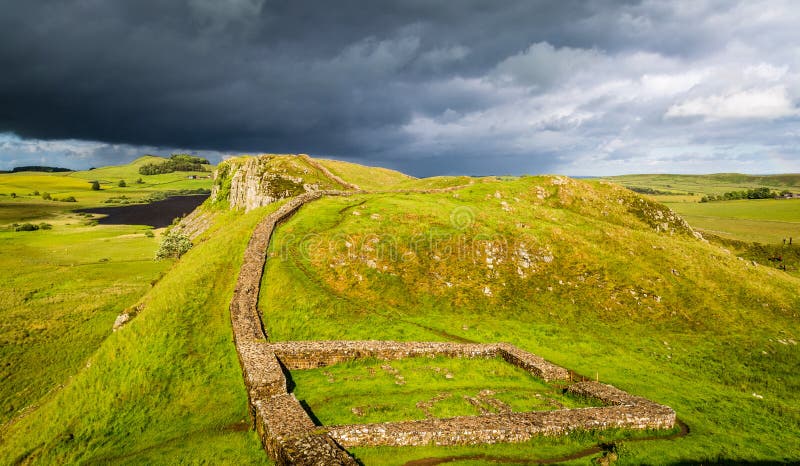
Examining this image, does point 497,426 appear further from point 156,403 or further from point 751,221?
point 751,221

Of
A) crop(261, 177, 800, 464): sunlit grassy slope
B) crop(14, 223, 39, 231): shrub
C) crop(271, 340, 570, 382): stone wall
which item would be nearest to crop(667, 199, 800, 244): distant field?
crop(261, 177, 800, 464): sunlit grassy slope

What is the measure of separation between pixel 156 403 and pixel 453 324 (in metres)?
23.6

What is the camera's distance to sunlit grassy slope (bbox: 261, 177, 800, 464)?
24719 mm

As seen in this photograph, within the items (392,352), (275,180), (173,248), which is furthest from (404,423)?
(275,180)

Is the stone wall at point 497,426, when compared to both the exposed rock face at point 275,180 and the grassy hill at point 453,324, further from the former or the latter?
the exposed rock face at point 275,180

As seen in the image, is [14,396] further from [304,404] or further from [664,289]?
[664,289]

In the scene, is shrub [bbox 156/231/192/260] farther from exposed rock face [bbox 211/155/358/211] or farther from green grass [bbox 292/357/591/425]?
green grass [bbox 292/357/591/425]

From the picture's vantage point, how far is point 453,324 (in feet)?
114

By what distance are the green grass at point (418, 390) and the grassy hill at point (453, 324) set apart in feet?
0.95

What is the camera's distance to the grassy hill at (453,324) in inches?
779

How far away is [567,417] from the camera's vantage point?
19281mm

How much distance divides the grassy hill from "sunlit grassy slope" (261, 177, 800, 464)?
170 mm

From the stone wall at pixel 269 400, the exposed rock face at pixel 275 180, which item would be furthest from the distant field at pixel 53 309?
the exposed rock face at pixel 275 180

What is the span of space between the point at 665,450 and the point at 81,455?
29519 mm
